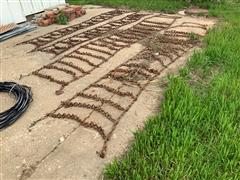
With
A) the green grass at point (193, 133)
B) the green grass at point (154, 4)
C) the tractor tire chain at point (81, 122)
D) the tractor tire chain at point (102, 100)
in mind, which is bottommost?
the green grass at point (154, 4)

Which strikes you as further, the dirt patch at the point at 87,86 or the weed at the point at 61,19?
the weed at the point at 61,19

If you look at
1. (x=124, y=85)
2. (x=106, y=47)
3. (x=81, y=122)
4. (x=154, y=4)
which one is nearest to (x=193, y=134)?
(x=81, y=122)

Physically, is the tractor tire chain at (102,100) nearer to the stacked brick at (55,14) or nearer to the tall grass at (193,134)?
the tall grass at (193,134)

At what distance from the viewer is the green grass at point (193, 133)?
2473 millimetres

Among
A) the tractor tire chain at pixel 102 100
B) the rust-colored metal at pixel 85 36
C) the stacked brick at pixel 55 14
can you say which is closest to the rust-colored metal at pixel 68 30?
the rust-colored metal at pixel 85 36

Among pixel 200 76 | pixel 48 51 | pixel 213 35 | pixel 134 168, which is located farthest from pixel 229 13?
pixel 134 168

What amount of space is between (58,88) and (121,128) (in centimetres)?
127

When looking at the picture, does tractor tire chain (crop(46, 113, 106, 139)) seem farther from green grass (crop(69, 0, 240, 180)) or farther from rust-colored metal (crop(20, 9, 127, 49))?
rust-colored metal (crop(20, 9, 127, 49))

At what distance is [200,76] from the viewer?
401 cm

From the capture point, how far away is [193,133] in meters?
2.89

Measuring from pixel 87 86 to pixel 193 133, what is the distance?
64.1 inches

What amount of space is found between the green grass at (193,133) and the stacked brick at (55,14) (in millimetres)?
3696

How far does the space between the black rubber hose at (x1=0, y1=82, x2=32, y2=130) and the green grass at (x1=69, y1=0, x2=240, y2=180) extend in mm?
1419

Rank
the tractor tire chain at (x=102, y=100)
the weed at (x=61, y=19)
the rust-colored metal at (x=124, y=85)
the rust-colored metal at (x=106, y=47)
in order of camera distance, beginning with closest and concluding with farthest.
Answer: the rust-colored metal at (x=124, y=85), the tractor tire chain at (x=102, y=100), the rust-colored metal at (x=106, y=47), the weed at (x=61, y=19)
